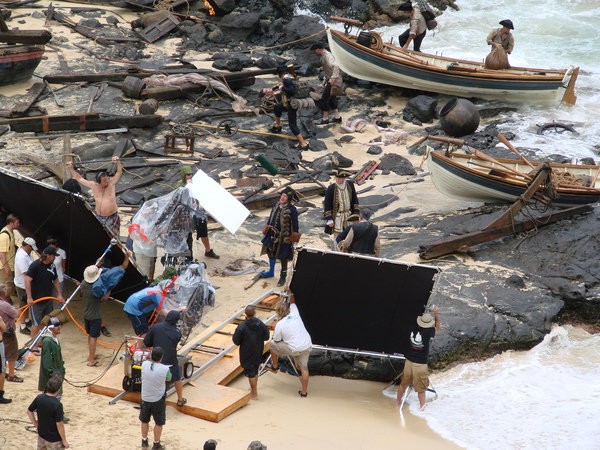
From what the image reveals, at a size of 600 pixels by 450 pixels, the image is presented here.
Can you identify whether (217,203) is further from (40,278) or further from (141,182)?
(141,182)

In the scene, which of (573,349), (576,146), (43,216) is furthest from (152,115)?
(573,349)


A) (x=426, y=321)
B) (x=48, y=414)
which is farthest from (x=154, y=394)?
(x=426, y=321)

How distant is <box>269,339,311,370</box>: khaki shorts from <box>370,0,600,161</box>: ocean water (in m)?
8.81

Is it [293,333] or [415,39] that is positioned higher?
[415,39]

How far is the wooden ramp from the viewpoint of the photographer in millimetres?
10477

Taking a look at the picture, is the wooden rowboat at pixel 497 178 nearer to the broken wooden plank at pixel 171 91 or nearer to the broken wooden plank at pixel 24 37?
the broken wooden plank at pixel 171 91

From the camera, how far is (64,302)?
12383 millimetres

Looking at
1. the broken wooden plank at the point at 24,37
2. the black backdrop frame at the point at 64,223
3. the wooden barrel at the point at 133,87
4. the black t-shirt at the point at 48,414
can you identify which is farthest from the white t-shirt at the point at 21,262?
the broken wooden plank at the point at 24,37

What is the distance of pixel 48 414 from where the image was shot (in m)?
8.78

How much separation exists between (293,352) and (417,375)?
4.74 feet

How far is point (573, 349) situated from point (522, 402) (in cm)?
159

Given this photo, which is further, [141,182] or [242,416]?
[141,182]

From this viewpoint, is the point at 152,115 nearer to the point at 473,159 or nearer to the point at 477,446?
the point at 473,159

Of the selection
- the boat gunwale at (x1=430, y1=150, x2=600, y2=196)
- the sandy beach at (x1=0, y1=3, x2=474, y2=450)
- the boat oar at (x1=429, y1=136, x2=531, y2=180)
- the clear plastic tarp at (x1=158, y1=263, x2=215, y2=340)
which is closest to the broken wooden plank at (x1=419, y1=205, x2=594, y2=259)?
the boat gunwale at (x1=430, y1=150, x2=600, y2=196)
